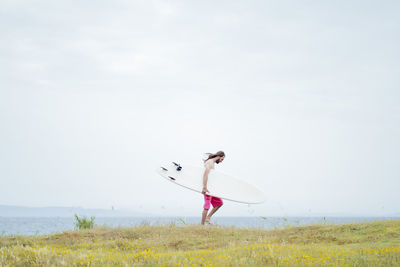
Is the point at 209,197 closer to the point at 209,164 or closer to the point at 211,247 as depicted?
the point at 209,164

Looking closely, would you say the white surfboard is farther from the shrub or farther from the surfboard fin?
the shrub

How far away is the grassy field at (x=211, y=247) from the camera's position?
650 centimetres

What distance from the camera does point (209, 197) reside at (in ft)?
40.6

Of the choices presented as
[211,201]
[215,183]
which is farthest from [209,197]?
[215,183]

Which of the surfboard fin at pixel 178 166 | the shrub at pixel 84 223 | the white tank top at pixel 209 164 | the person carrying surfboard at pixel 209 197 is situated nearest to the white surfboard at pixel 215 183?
Result: the surfboard fin at pixel 178 166

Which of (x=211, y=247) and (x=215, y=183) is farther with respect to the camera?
(x=215, y=183)

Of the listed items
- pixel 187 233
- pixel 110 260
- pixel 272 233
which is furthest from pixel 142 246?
pixel 272 233

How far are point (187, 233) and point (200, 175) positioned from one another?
3264mm

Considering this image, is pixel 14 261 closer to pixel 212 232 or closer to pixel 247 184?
pixel 212 232

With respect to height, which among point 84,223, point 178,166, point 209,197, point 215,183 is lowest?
point 84,223

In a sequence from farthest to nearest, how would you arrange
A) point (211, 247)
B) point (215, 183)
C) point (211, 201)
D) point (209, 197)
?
point (215, 183) → point (211, 201) → point (209, 197) → point (211, 247)

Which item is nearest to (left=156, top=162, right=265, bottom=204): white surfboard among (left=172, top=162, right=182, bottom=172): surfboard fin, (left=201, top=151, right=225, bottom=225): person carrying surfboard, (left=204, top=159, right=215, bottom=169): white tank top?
(left=172, top=162, right=182, bottom=172): surfboard fin

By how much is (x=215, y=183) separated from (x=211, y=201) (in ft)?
2.75

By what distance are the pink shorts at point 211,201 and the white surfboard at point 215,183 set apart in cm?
20
